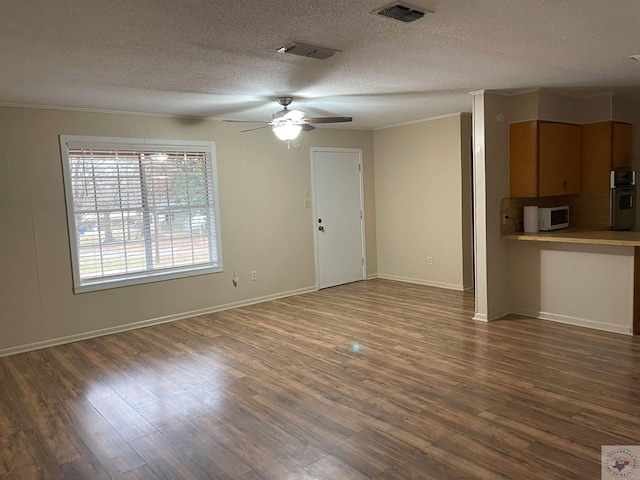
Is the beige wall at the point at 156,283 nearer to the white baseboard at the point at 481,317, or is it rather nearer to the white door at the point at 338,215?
the white door at the point at 338,215

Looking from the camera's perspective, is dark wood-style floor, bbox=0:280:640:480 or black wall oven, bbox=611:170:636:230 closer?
dark wood-style floor, bbox=0:280:640:480

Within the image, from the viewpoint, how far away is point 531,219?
5.30 metres

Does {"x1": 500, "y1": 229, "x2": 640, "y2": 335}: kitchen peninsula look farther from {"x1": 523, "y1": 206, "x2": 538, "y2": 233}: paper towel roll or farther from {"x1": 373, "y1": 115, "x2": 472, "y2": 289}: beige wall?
{"x1": 373, "y1": 115, "x2": 472, "y2": 289}: beige wall

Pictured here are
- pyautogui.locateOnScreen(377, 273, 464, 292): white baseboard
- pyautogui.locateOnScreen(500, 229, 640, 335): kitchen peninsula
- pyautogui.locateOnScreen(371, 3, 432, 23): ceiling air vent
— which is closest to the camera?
pyautogui.locateOnScreen(371, 3, 432, 23): ceiling air vent

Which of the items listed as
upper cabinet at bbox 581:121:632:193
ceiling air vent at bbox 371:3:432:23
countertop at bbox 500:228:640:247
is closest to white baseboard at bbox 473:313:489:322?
countertop at bbox 500:228:640:247

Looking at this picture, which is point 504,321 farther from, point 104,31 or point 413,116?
point 104,31

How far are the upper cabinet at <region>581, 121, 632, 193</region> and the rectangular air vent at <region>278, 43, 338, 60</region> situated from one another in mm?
3837

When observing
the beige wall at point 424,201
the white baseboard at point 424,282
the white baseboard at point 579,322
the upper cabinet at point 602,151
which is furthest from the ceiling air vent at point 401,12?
the white baseboard at point 424,282

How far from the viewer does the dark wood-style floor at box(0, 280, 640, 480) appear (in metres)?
2.62

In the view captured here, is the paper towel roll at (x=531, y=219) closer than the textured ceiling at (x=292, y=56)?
No

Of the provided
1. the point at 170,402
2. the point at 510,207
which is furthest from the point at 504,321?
the point at 170,402

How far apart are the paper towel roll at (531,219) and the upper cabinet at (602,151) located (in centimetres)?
89

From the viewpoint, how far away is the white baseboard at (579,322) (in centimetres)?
456

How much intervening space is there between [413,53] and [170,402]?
9.93 feet
